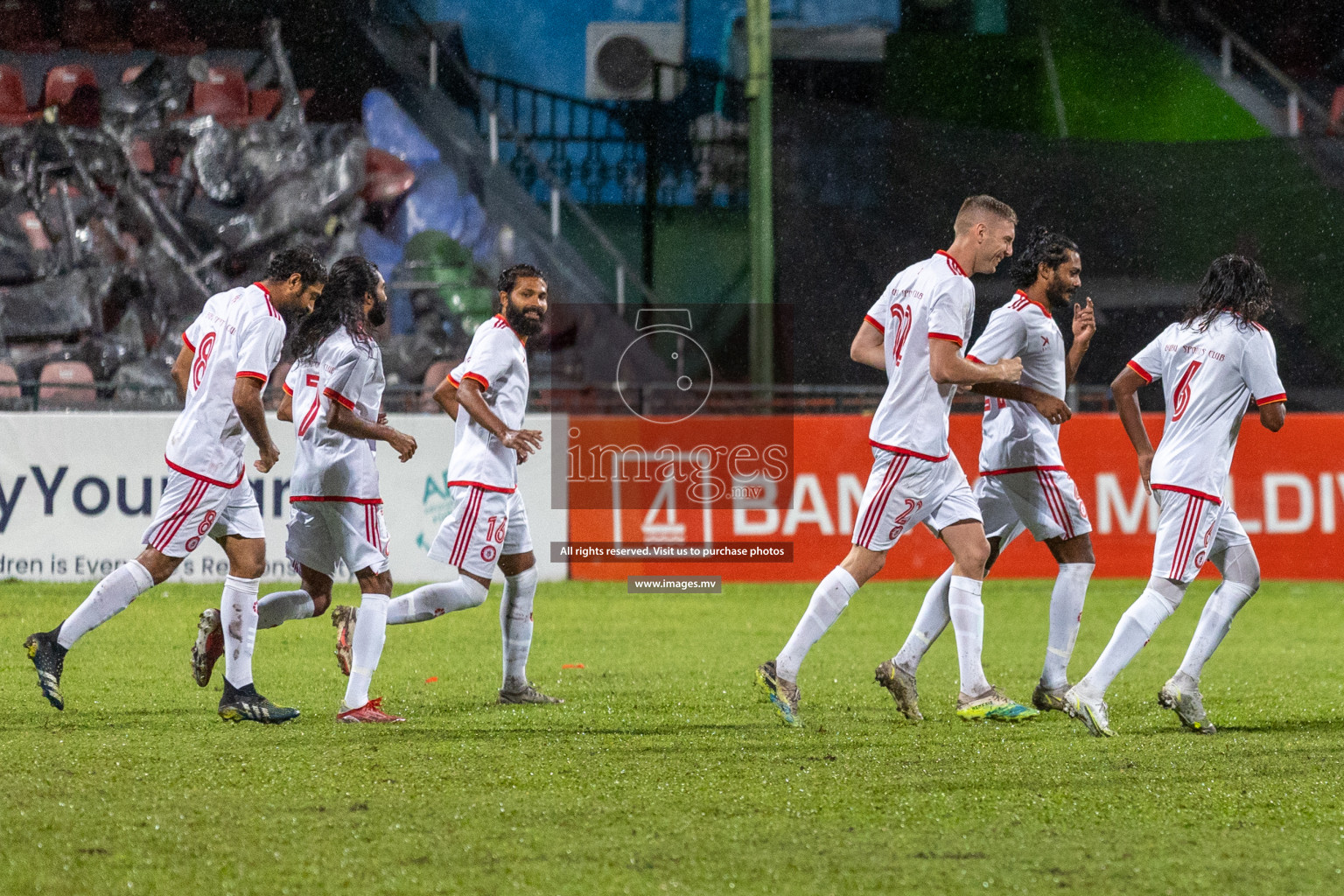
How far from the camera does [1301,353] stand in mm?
16094

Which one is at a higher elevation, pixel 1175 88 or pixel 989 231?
pixel 1175 88

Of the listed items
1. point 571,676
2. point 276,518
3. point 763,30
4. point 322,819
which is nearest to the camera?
point 322,819

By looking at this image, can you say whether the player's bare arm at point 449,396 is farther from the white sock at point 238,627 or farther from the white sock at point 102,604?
the white sock at point 102,604

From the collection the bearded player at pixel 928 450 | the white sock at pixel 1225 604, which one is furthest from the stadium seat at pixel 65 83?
the white sock at pixel 1225 604

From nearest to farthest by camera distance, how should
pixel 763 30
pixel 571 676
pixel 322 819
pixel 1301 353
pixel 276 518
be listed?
pixel 322 819 → pixel 571 676 → pixel 276 518 → pixel 1301 353 → pixel 763 30

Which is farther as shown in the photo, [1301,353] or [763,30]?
[763,30]

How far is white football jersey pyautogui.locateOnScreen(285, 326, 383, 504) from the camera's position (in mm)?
5707

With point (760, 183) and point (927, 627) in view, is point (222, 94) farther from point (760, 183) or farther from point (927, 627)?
point (927, 627)

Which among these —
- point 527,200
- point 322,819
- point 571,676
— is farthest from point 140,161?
point 322,819

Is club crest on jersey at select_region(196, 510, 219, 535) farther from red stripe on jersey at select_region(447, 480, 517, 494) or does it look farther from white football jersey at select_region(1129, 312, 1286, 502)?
white football jersey at select_region(1129, 312, 1286, 502)

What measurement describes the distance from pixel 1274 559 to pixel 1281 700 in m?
5.77

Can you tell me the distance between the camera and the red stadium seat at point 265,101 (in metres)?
17.2

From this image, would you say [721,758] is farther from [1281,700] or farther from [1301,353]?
[1301,353]

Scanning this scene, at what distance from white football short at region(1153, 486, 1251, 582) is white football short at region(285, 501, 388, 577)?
2938 millimetres
